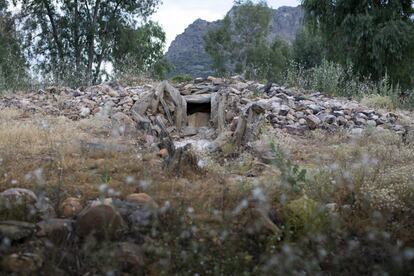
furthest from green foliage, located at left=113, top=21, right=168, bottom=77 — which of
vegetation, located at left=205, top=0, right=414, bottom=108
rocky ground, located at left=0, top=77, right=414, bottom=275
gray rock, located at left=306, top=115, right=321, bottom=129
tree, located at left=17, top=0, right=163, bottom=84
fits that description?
rocky ground, located at left=0, top=77, right=414, bottom=275

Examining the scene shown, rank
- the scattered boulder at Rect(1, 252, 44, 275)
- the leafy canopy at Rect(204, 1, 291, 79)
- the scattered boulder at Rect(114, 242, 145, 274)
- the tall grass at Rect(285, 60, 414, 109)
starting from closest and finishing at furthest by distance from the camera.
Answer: the scattered boulder at Rect(1, 252, 44, 275), the scattered boulder at Rect(114, 242, 145, 274), the tall grass at Rect(285, 60, 414, 109), the leafy canopy at Rect(204, 1, 291, 79)

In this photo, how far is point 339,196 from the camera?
3.35 metres

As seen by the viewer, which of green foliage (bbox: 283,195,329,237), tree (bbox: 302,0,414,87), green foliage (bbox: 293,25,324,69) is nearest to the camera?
green foliage (bbox: 283,195,329,237)

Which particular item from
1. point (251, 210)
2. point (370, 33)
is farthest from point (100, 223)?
point (370, 33)

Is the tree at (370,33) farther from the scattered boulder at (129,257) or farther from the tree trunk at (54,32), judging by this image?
the scattered boulder at (129,257)

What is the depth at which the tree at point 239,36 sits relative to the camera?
106ft

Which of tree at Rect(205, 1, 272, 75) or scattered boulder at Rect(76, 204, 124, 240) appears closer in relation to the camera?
scattered boulder at Rect(76, 204, 124, 240)

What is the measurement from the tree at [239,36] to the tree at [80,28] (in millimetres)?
11548

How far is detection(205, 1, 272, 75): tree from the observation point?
106 ft

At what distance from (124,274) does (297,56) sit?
98.1 feet

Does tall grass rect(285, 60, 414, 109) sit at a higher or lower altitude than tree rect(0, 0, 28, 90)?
lower

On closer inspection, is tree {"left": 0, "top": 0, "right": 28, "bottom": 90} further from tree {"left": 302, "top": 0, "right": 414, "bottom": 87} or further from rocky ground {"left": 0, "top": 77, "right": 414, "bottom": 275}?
rocky ground {"left": 0, "top": 77, "right": 414, "bottom": 275}

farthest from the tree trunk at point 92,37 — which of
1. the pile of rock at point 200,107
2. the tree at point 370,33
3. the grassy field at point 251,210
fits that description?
the grassy field at point 251,210

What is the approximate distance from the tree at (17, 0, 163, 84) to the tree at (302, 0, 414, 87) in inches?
355
